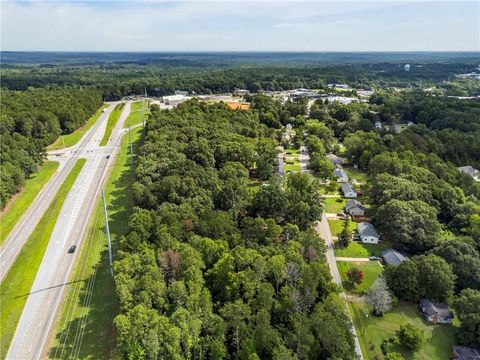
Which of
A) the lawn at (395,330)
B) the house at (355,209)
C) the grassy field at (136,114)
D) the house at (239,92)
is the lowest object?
the lawn at (395,330)

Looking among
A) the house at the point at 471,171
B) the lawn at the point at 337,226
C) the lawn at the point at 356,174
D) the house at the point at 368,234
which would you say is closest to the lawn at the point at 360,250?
the house at the point at 368,234

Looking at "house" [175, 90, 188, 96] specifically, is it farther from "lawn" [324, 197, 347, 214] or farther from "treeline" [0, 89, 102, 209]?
"lawn" [324, 197, 347, 214]

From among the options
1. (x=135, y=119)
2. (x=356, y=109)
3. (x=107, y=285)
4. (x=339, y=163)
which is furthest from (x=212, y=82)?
(x=107, y=285)

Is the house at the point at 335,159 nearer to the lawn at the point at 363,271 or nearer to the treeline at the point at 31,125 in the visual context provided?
the lawn at the point at 363,271

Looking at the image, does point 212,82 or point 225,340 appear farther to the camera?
point 212,82

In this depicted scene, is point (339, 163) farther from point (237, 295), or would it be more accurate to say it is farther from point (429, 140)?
point (237, 295)
